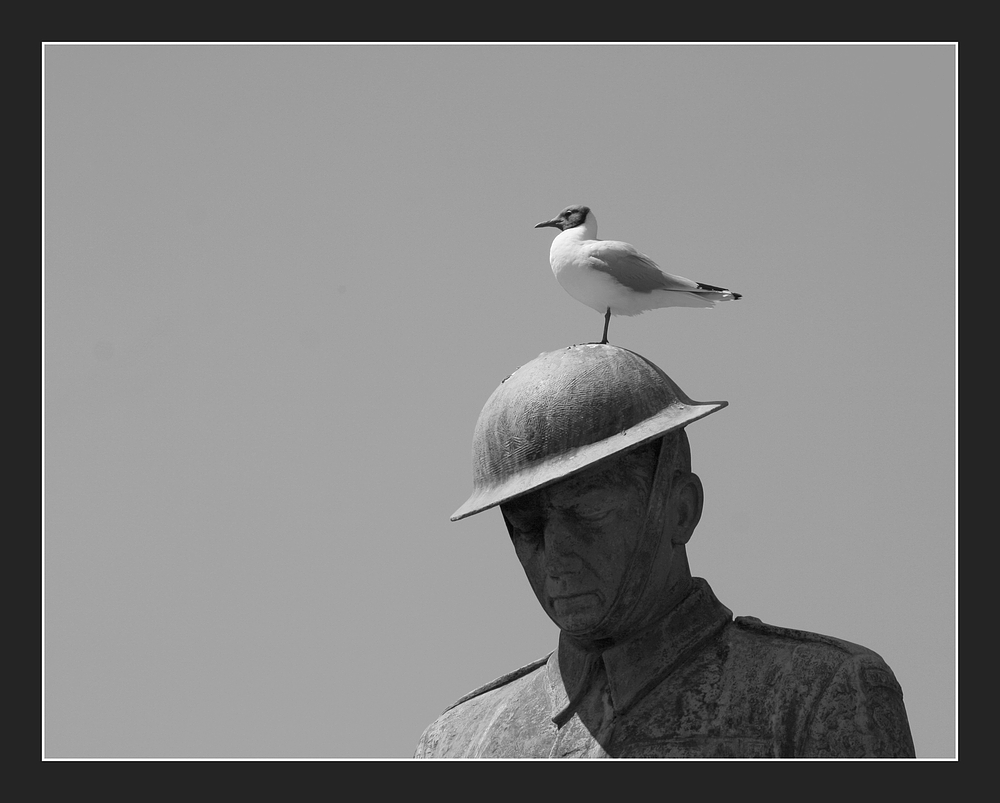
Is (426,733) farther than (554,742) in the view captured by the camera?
Yes

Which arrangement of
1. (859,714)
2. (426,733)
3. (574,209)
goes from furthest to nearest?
1. (574,209)
2. (426,733)
3. (859,714)

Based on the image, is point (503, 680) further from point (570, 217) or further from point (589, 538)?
point (570, 217)

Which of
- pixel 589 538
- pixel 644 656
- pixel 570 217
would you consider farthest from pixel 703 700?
pixel 570 217

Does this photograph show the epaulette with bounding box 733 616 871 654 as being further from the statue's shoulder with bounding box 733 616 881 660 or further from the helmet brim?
the helmet brim

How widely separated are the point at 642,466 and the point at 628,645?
1101 millimetres

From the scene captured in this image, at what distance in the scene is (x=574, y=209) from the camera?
1233 centimetres

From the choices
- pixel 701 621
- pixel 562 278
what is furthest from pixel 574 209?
pixel 701 621

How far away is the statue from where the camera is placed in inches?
377

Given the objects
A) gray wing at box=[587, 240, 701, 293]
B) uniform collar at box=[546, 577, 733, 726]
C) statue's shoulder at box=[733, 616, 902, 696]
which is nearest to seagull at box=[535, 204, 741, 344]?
gray wing at box=[587, 240, 701, 293]

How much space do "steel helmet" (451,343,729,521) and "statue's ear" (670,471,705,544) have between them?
49cm

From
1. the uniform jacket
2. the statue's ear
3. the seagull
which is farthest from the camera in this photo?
the seagull

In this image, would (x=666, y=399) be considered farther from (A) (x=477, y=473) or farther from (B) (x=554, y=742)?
(B) (x=554, y=742)

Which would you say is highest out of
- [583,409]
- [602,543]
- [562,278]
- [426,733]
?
[562,278]

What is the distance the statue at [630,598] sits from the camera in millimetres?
9578
